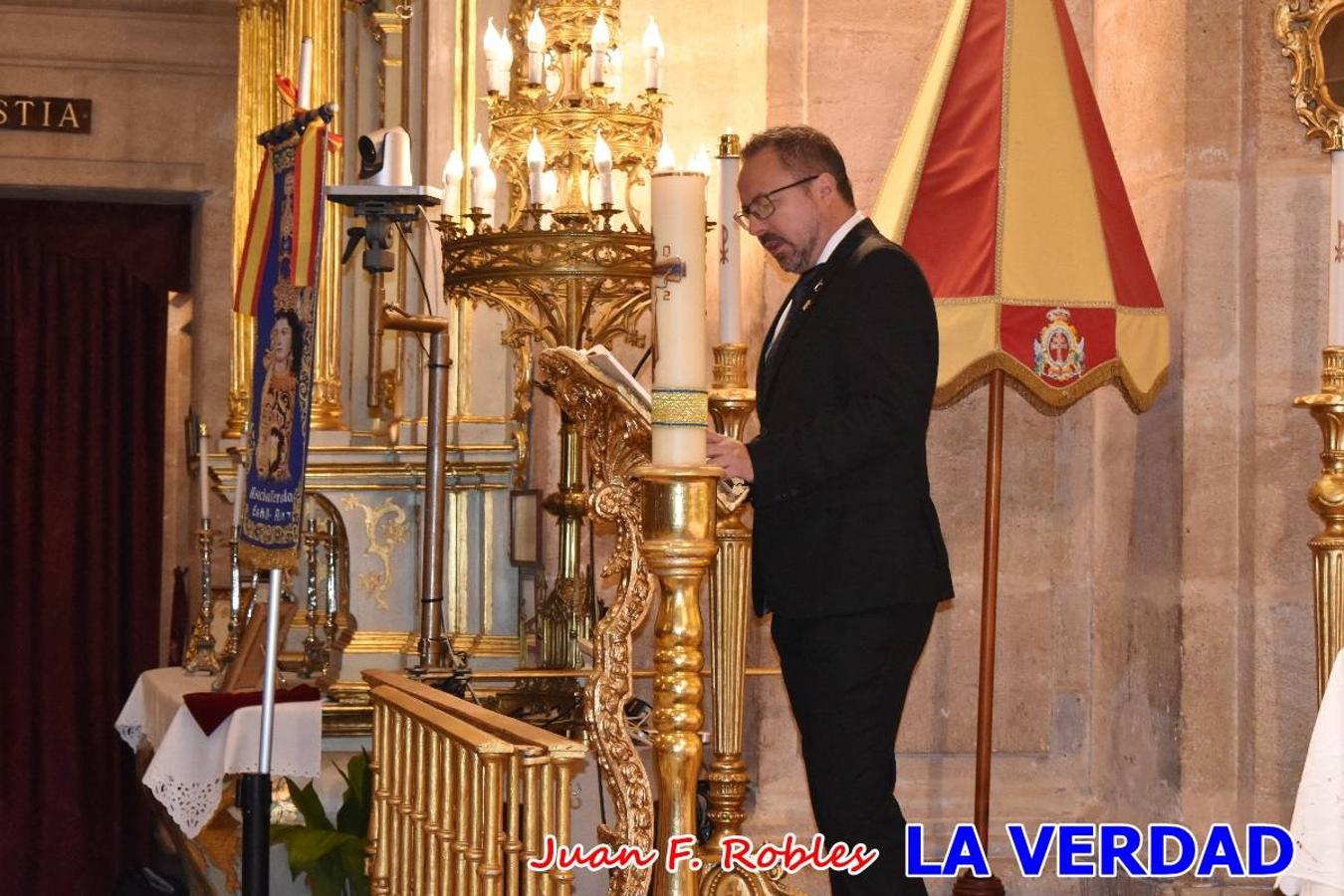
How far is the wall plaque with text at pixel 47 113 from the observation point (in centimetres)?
866

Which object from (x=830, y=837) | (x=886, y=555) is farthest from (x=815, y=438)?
(x=830, y=837)

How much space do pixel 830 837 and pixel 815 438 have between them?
667 millimetres

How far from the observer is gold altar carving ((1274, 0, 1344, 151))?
4434 millimetres

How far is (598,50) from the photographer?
4.64m

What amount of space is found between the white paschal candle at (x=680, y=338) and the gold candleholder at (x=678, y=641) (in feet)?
0.18

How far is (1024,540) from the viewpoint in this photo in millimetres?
4992

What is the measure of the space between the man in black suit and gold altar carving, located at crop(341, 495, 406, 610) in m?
2.61

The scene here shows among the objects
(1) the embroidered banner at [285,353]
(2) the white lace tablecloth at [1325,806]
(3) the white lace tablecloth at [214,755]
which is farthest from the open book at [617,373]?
(3) the white lace tablecloth at [214,755]

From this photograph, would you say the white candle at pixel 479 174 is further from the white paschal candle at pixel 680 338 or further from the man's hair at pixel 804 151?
the white paschal candle at pixel 680 338

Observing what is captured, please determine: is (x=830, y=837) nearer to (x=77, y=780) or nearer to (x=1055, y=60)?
(x=1055, y=60)

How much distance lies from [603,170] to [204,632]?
2398 mm

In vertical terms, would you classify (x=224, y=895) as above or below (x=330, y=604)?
below

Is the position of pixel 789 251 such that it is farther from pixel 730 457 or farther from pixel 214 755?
pixel 214 755

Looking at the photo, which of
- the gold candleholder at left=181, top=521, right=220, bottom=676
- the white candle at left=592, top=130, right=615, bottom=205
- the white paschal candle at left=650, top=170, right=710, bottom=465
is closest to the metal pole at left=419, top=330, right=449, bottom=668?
the white candle at left=592, top=130, right=615, bottom=205
